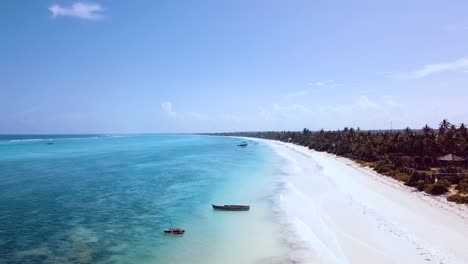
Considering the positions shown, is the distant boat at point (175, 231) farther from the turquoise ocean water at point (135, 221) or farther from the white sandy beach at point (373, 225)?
the white sandy beach at point (373, 225)

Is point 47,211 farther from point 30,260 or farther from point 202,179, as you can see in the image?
point 202,179

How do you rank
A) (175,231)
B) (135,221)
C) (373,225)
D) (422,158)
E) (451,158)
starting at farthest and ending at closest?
(422,158) < (451,158) < (135,221) < (373,225) < (175,231)

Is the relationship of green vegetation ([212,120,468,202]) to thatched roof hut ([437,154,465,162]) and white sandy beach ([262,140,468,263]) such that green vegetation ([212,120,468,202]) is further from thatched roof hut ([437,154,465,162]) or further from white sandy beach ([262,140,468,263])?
white sandy beach ([262,140,468,263])

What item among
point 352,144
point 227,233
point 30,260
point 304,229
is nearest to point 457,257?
point 304,229

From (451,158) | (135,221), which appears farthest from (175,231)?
(451,158)

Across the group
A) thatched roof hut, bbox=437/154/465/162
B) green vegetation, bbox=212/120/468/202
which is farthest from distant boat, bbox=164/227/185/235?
thatched roof hut, bbox=437/154/465/162

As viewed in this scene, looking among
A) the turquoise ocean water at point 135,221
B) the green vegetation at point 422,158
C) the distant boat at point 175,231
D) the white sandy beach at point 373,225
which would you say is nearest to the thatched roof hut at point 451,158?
the green vegetation at point 422,158

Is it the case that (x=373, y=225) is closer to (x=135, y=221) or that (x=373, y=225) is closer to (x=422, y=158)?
(x=135, y=221)

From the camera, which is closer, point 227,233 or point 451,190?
point 227,233

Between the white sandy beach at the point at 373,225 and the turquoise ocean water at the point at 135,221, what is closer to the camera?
the white sandy beach at the point at 373,225
